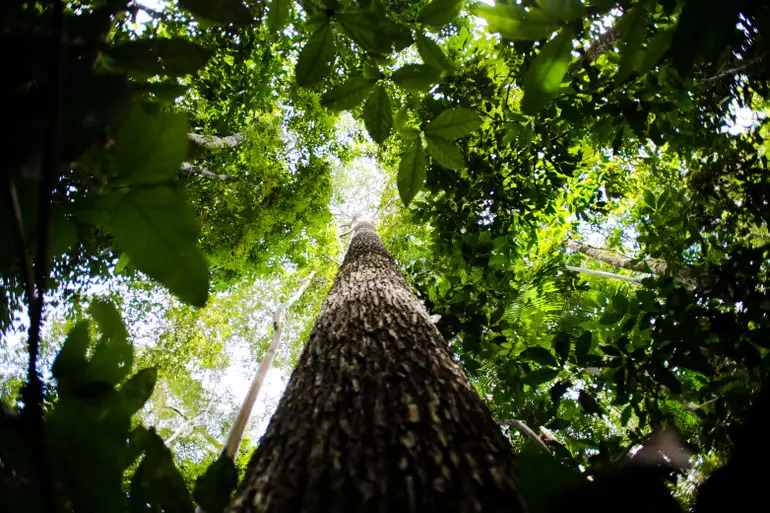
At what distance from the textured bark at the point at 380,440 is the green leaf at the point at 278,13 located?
3.41ft

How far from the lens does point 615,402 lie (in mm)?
1898

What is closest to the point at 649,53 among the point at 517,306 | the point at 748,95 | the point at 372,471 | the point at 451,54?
the point at 372,471

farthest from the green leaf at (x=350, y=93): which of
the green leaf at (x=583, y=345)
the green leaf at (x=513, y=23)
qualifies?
the green leaf at (x=583, y=345)

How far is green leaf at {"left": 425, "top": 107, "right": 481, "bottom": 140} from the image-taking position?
2.74 ft

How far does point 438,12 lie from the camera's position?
0.74m

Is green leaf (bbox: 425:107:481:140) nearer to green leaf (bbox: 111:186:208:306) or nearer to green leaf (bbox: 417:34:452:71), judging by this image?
green leaf (bbox: 417:34:452:71)

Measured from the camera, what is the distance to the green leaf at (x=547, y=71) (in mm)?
603

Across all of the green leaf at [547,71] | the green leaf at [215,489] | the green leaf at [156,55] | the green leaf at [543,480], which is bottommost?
A: the green leaf at [543,480]

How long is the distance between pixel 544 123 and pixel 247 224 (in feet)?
13.4

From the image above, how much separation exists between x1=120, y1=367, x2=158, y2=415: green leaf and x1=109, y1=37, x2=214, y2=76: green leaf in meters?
0.38

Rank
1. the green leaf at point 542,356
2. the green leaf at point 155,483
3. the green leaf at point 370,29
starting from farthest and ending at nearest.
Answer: the green leaf at point 542,356 < the green leaf at point 370,29 < the green leaf at point 155,483

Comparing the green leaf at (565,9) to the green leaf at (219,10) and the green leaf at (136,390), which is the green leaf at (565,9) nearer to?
the green leaf at (219,10)

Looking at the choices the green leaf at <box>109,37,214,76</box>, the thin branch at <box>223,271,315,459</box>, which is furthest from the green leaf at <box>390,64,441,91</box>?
the thin branch at <box>223,271,315,459</box>

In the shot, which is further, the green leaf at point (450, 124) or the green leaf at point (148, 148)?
the green leaf at point (450, 124)
